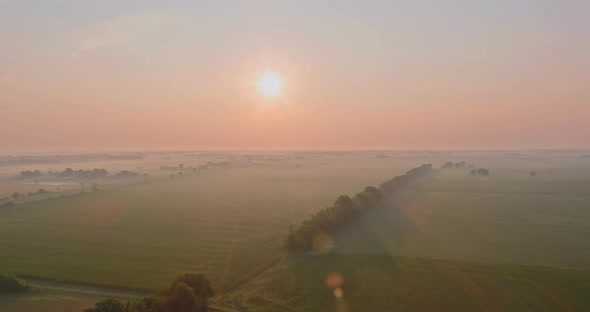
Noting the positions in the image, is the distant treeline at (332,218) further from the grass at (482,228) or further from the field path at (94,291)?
the field path at (94,291)

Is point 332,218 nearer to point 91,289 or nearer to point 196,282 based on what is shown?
point 196,282

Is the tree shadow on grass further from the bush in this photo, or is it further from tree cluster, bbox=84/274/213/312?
the bush

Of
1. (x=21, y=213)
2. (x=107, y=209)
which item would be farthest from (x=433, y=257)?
(x=21, y=213)

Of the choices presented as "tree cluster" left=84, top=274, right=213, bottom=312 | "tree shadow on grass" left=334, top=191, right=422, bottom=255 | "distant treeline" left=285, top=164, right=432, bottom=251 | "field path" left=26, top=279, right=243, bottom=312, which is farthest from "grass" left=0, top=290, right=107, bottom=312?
"tree shadow on grass" left=334, top=191, right=422, bottom=255

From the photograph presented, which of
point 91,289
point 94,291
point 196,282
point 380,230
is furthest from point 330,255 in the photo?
point 91,289

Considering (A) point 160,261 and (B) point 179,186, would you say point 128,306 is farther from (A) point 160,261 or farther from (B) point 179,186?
(B) point 179,186


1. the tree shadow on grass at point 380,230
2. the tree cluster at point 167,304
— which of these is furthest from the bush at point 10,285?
the tree shadow on grass at point 380,230
